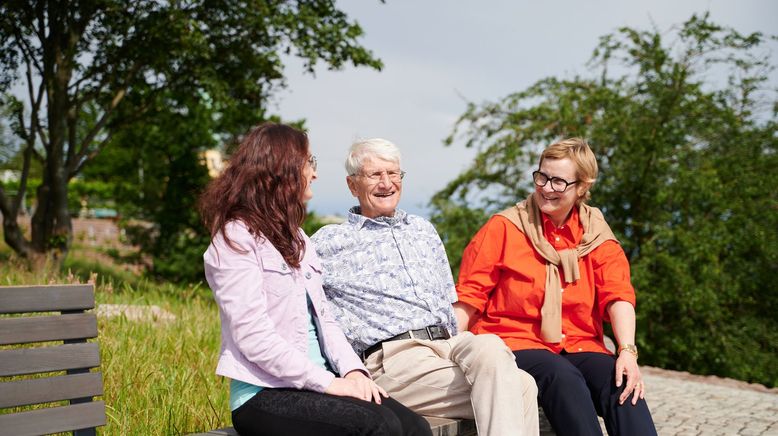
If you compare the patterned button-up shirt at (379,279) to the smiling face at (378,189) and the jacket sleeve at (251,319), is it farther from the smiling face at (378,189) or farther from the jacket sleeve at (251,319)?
the jacket sleeve at (251,319)

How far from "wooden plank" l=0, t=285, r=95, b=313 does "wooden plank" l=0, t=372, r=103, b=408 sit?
230 mm

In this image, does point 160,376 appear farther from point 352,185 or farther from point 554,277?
point 554,277

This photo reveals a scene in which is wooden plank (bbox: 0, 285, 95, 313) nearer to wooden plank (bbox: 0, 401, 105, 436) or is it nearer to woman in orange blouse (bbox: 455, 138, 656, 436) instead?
wooden plank (bbox: 0, 401, 105, 436)

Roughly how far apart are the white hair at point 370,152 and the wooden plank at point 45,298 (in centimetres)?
130

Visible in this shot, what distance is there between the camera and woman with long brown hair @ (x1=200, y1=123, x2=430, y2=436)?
2486 mm

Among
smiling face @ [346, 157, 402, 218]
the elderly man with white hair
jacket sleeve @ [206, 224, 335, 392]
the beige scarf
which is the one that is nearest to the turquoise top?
jacket sleeve @ [206, 224, 335, 392]

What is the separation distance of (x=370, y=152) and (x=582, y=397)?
1386 mm

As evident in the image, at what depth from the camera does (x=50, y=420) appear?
2.46 metres

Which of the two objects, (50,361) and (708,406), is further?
(708,406)

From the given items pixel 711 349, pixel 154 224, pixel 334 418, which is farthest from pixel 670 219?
pixel 154 224

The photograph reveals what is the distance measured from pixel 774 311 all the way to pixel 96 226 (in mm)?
Result: 20042

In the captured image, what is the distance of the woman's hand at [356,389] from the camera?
2.57 metres

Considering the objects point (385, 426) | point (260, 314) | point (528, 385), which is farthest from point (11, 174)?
point (385, 426)

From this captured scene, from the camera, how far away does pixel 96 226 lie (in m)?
23.8
